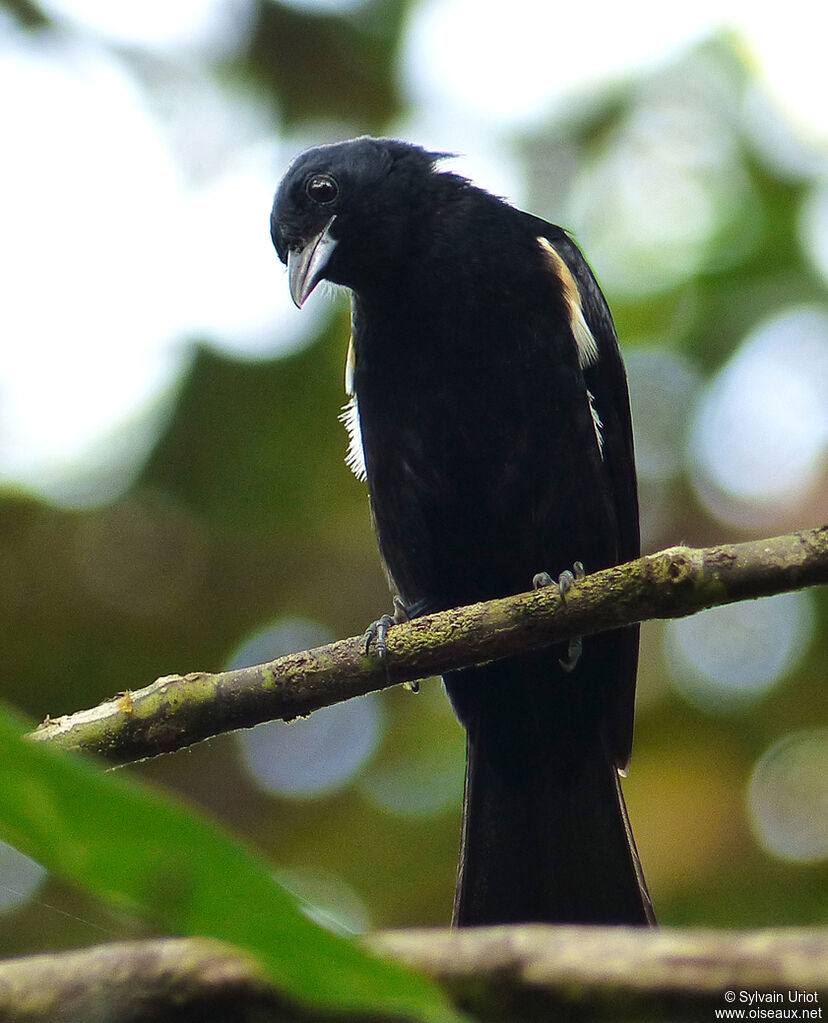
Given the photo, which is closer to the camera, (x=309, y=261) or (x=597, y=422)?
(x=597, y=422)

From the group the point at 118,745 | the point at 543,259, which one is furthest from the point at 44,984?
the point at 543,259

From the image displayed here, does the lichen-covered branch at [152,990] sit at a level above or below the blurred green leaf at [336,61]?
below

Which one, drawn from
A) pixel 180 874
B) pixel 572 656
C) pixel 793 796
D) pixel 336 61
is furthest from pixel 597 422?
pixel 336 61

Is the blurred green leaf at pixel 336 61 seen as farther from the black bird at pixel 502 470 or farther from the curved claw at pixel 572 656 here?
the curved claw at pixel 572 656

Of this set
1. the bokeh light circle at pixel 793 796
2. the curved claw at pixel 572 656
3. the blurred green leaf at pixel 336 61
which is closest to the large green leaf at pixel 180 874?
the curved claw at pixel 572 656

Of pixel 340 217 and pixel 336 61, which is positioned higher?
pixel 336 61

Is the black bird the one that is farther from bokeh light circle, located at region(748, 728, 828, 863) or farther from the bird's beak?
bokeh light circle, located at region(748, 728, 828, 863)

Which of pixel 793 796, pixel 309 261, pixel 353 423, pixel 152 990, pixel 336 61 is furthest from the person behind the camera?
pixel 336 61

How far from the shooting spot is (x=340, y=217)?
149 inches

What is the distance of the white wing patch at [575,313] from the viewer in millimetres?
3496

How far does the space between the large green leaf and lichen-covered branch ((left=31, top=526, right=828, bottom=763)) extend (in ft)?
5.52

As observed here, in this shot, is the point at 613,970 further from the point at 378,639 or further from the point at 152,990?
the point at 378,639

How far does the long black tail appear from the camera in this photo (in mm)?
3191

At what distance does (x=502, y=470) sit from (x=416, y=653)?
1115mm
